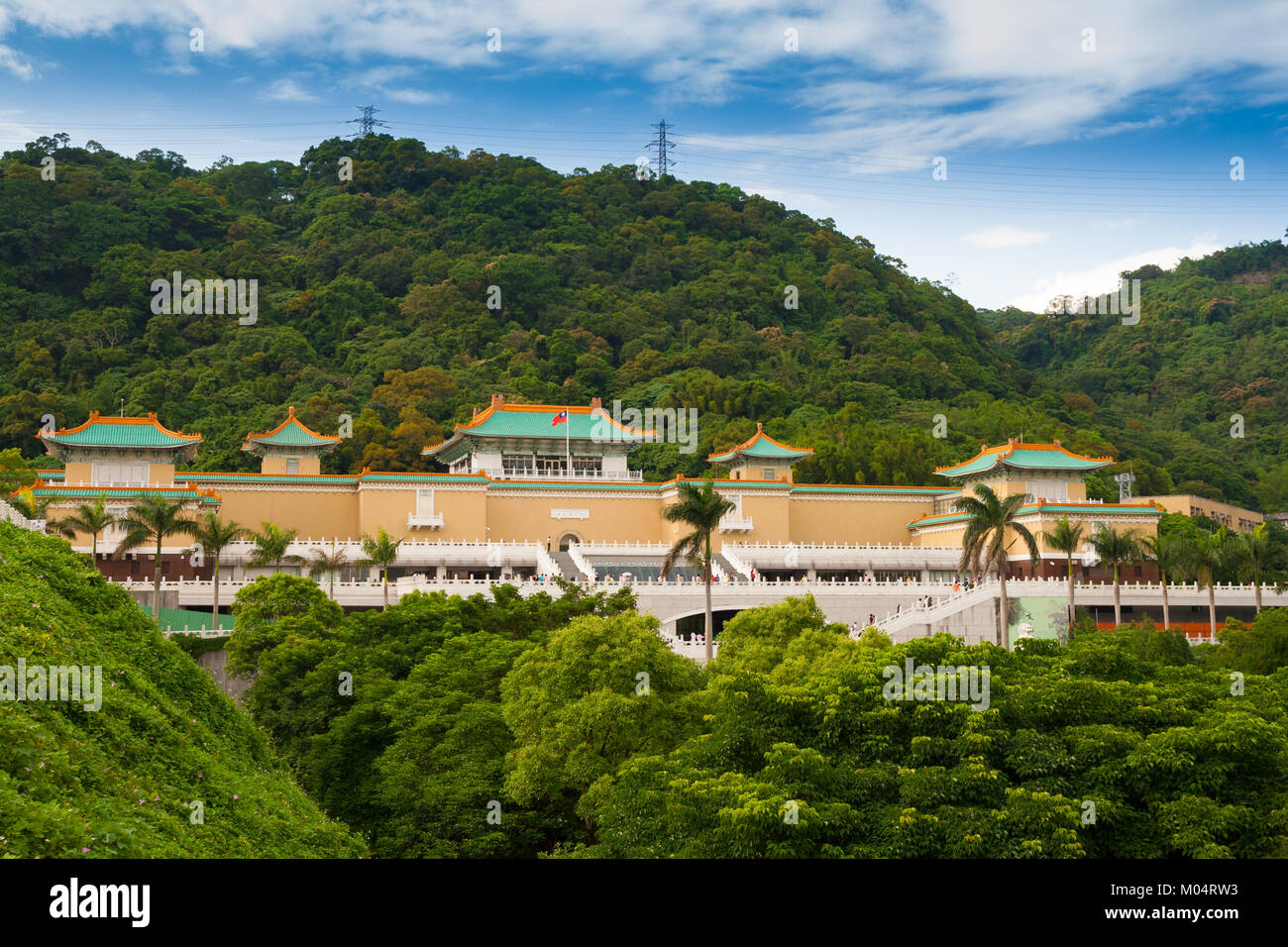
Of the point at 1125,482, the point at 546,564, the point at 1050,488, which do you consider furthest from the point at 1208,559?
the point at 1125,482

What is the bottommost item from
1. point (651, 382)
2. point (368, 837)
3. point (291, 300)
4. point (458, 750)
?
point (368, 837)

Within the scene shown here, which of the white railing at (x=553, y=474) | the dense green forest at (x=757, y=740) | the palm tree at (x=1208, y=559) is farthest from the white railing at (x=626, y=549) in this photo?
the palm tree at (x=1208, y=559)

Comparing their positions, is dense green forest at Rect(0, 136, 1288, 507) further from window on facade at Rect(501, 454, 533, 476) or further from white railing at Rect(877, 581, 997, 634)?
white railing at Rect(877, 581, 997, 634)

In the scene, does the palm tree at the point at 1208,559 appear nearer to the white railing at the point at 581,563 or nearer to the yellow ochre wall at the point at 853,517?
the yellow ochre wall at the point at 853,517

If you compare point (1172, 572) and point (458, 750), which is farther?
point (1172, 572)

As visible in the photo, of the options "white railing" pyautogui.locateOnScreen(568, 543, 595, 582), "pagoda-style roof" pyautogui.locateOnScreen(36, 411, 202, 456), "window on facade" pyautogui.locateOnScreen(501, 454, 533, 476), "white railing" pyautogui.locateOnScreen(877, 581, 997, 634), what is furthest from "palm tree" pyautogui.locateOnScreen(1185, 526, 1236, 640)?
"pagoda-style roof" pyautogui.locateOnScreen(36, 411, 202, 456)
